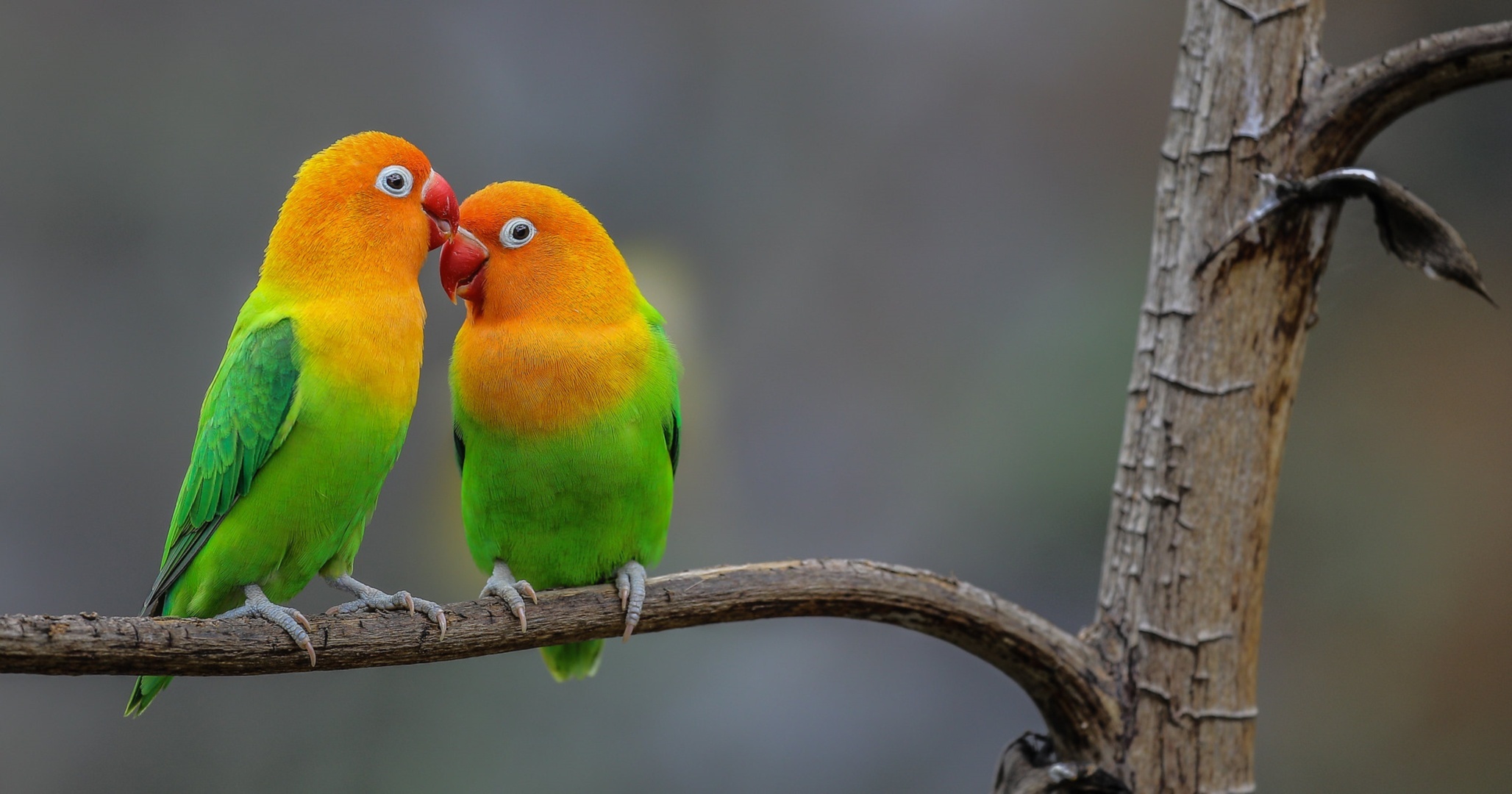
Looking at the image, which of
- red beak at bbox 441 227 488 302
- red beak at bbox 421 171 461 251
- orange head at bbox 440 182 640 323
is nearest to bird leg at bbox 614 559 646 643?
orange head at bbox 440 182 640 323

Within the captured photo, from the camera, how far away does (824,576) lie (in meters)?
2.07

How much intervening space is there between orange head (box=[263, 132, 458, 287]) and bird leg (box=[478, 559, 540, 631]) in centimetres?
61

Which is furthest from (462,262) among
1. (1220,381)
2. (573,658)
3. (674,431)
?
(1220,381)

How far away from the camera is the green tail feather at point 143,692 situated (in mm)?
1679

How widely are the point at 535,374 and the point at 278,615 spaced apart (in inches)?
21.7

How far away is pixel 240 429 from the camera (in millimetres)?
1595

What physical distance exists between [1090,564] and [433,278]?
2.48m

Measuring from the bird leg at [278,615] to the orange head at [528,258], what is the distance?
22.3 inches

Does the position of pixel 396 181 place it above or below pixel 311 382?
above

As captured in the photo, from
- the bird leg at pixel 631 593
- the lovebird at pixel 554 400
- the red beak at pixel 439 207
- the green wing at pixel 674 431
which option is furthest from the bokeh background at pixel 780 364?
the red beak at pixel 439 207

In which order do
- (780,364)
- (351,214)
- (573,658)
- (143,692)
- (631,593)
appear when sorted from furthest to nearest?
1. (780,364)
2. (573,658)
3. (631,593)
4. (143,692)
5. (351,214)

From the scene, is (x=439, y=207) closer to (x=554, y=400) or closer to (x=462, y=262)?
(x=462, y=262)

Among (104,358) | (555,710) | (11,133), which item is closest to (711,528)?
(555,710)

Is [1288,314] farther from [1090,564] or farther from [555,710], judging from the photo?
[555,710]
